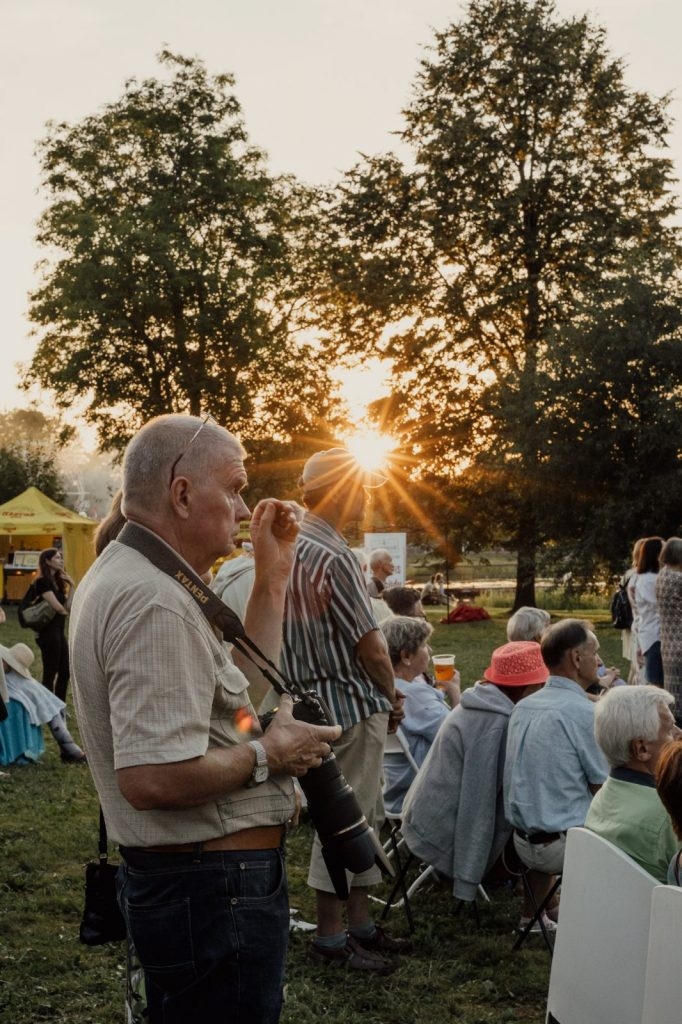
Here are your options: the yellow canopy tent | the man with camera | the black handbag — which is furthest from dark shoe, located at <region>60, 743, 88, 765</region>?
the yellow canopy tent

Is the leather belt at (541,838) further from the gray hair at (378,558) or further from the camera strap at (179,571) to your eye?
the gray hair at (378,558)

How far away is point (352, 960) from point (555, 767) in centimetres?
122

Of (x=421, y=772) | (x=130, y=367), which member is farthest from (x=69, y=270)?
(x=421, y=772)

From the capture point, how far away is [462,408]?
30.1m

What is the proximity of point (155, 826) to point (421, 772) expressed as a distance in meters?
3.60

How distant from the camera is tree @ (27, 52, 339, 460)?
104 feet

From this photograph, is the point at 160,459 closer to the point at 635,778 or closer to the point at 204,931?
the point at 204,931

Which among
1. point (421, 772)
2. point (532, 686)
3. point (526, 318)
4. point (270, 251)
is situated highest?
point (270, 251)

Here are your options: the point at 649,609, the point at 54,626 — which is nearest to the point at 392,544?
the point at 54,626

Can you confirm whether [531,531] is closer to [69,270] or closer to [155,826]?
[69,270]

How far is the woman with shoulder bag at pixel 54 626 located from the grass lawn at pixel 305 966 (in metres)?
4.63

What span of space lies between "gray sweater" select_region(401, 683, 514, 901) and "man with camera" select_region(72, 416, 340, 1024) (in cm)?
315

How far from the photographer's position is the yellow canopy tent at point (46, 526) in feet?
95.0

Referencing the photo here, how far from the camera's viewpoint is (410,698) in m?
6.40
